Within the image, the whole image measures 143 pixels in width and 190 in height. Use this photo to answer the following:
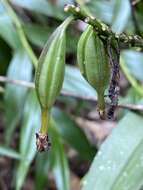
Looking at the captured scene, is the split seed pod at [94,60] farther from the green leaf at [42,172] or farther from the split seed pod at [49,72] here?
the green leaf at [42,172]

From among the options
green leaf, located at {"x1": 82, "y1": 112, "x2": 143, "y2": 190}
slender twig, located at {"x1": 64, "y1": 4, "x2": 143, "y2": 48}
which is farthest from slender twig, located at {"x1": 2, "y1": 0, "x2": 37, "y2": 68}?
slender twig, located at {"x1": 64, "y1": 4, "x2": 143, "y2": 48}

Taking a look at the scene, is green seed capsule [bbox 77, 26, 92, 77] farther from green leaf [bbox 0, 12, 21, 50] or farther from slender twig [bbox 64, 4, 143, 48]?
green leaf [bbox 0, 12, 21, 50]

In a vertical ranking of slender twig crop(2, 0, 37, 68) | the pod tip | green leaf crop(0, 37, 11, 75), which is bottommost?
green leaf crop(0, 37, 11, 75)

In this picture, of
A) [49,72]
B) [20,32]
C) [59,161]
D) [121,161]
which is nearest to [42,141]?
[49,72]

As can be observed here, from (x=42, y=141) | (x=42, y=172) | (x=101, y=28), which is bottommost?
(x=42, y=172)

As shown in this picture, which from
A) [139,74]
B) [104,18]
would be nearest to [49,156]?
[139,74]

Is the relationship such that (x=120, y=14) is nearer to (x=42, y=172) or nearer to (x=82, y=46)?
(x=42, y=172)

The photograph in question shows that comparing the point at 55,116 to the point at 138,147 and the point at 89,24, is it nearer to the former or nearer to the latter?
the point at 138,147
